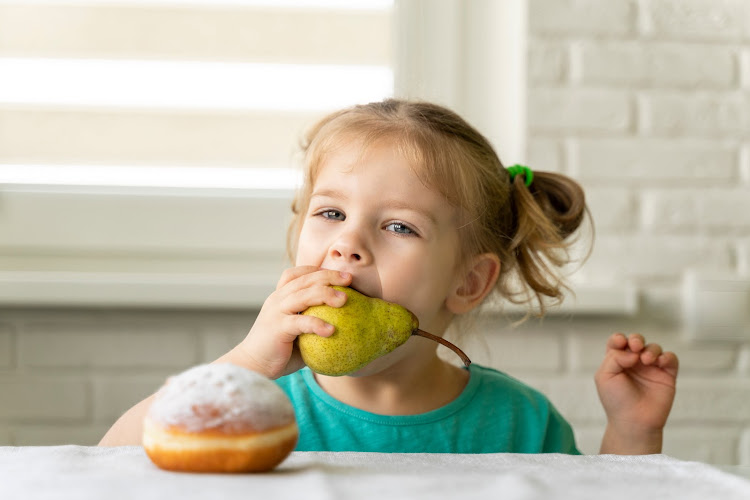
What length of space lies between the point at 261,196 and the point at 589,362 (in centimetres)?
74

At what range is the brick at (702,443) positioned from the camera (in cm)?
165

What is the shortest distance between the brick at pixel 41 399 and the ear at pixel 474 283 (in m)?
0.74

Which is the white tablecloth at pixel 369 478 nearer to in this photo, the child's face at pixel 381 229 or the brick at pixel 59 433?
the child's face at pixel 381 229

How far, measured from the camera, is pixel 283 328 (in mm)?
960

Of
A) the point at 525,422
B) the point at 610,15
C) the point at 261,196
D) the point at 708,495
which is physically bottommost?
the point at 525,422

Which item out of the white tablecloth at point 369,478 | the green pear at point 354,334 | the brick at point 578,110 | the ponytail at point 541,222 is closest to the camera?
the white tablecloth at point 369,478

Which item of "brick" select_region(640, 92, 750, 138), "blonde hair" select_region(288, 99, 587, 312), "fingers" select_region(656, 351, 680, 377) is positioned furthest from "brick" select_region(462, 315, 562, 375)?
"brick" select_region(640, 92, 750, 138)

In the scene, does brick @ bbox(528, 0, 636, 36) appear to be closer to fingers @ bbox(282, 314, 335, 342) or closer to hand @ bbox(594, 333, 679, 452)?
hand @ bbox(594, 333, 679, 452)

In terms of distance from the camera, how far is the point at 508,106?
1.72m

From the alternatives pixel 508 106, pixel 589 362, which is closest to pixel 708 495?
pixel 589 362

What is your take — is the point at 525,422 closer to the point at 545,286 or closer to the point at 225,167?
the point at 545,286

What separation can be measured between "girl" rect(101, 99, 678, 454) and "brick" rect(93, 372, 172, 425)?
365mm

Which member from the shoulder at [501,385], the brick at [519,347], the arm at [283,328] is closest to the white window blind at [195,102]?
the brick at [519,347]

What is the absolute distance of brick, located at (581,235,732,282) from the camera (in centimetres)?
166
